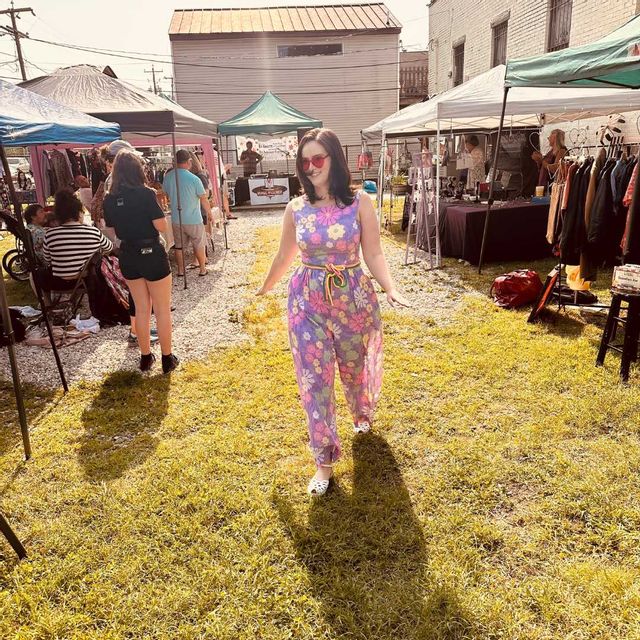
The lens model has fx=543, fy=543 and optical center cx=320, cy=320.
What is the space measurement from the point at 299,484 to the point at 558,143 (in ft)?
26.4

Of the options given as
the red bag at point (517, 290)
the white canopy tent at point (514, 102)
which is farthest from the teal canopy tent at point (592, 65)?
the red bag at point (517, 290)

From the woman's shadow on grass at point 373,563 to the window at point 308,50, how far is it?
2600cm

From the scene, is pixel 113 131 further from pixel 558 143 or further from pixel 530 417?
pixel 558 143

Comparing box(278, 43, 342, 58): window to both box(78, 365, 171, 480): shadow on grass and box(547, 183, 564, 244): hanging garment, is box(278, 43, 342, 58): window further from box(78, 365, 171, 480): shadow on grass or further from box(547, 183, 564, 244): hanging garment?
box(78, 365, 171, 480): shadow on grass

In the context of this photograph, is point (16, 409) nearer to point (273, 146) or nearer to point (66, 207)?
point (66, 207)

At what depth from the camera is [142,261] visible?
14.8 feet

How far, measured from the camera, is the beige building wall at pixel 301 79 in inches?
980

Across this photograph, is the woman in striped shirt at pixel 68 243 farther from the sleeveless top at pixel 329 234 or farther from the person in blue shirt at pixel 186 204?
the sleeveless top at pixel 329 234

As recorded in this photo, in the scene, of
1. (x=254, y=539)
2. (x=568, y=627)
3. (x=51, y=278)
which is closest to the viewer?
(x=568, y=627)

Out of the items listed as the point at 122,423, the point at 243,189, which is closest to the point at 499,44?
the point at 243,189

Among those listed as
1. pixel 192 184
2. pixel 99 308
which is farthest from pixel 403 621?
pixel 192 184

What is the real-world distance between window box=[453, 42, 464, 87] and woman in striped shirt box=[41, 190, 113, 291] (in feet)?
49.6

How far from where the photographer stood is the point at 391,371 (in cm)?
476

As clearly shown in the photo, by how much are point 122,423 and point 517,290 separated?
15.0ft
